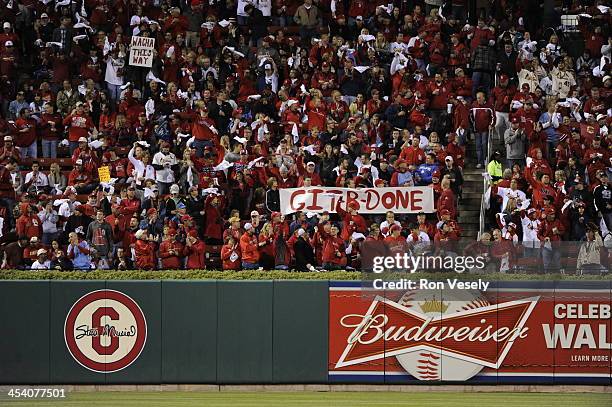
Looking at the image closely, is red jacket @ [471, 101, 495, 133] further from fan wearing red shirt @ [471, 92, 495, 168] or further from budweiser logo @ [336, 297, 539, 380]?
budweiser logo @ [336, 297, 539, 380]

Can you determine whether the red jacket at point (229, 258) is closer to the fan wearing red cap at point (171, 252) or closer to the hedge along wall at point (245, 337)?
the fan wearing red cap at point (171, 252)

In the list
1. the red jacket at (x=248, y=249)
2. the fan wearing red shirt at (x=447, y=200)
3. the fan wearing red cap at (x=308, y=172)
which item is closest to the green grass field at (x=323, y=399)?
the red jacket at (x=248, y=249)

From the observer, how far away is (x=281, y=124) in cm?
2731

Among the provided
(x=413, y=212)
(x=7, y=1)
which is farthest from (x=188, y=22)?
(x=413, y=212)

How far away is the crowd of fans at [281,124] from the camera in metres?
23.8

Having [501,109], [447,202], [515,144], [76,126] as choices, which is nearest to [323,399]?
[447,202]

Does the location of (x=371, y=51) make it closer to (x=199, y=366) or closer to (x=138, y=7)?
(x=138, y=7)

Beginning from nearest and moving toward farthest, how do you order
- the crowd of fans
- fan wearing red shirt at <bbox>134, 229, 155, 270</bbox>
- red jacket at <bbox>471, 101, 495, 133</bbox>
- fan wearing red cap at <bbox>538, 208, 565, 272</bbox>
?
fan wearing red shirt at <bbox>134, 229, 155, 270</bbox>, fan wearing red cap at <bbox>538, 208, 565, 272</bbox>, the crowd of fans, red jacket at <bbox>471, 101, 495, 133</bbox>

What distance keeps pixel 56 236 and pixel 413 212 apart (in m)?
7.13

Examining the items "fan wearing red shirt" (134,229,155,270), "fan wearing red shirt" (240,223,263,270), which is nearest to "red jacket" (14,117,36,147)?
"fan wearing red shirt" (134,229,155,270)

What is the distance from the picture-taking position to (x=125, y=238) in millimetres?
23984

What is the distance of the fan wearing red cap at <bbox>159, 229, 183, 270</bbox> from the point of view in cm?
2267

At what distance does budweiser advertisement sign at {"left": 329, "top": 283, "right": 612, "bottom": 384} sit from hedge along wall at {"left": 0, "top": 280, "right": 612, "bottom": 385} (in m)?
0.02

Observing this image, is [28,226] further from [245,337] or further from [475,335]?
[475,335]
